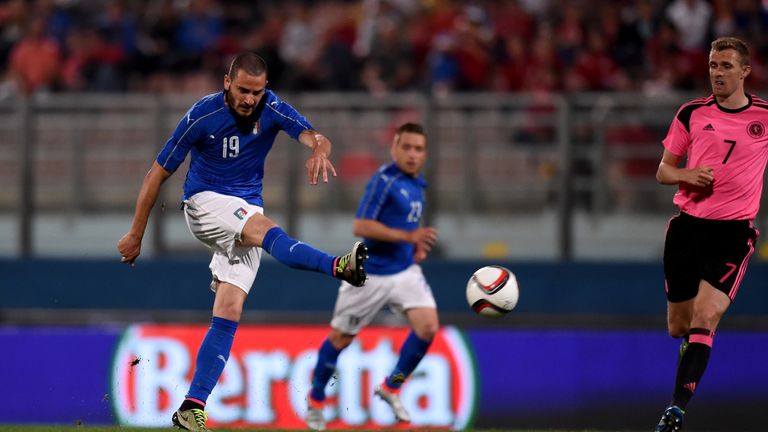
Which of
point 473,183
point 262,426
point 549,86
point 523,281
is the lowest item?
point 262,426

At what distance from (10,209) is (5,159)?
50 cm

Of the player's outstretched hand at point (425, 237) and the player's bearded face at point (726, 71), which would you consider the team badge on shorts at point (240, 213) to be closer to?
the player's outstretched hand at point (425, 237)

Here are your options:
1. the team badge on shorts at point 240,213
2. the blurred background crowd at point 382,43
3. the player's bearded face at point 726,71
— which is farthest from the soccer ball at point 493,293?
the blurred background crowd at point 382,43

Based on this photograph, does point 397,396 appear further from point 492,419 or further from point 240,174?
point 240,174

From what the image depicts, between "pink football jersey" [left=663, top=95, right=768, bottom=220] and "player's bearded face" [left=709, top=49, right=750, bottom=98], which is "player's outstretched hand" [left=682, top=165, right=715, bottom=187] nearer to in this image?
"pink football jersey" [left=663, top=95, right=768, bottom=220]

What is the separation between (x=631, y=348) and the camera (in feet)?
35.8

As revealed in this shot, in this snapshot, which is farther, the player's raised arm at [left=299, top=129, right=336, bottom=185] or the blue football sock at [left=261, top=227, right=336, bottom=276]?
the blue football sock at [left=261, top=227, right=336, bottom=276]

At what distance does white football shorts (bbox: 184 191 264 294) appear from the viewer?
7.50 m

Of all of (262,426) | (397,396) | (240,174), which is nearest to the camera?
(240,174)

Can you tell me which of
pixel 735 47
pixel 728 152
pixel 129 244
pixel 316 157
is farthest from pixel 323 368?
pixel 735 47

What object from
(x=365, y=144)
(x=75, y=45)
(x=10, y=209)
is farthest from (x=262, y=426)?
(x=75, y=45)

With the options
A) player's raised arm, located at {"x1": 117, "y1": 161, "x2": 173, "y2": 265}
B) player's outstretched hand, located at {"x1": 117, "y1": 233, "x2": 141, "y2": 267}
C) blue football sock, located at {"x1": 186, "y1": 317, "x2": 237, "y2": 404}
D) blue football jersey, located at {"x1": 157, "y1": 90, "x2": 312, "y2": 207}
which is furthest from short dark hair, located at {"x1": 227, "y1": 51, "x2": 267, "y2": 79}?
blue football sock, located at {"x1": 186, "y1": 317, "x2": 237, "y2": 404}

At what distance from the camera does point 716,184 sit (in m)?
7.70

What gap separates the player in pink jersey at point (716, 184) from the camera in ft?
24.8
